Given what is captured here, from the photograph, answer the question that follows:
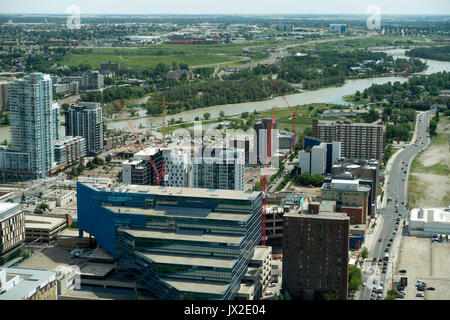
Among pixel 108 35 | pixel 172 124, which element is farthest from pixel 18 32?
pixel 108 35

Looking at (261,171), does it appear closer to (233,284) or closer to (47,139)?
(47,139)

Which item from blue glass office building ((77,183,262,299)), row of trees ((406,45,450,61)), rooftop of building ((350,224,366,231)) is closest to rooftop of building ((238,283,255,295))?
blue glass office building ((77,183,262,299))

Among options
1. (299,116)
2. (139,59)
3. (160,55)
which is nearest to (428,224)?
(299,116)

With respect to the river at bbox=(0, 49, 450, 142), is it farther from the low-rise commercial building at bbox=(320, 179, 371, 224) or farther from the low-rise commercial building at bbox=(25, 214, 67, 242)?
the low-rise commercial building at bbox=(320, 179, 371, 224)

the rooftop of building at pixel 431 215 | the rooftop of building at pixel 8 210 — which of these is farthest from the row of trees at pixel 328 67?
the rooftop of building at pixel 8 210

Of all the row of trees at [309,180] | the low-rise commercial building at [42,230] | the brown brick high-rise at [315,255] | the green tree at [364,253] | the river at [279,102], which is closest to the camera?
the brown brick high-rise at [315,255]

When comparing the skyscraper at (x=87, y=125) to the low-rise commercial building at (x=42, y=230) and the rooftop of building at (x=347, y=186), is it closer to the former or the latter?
the low-rise commercial building at (x=42, y=230)
